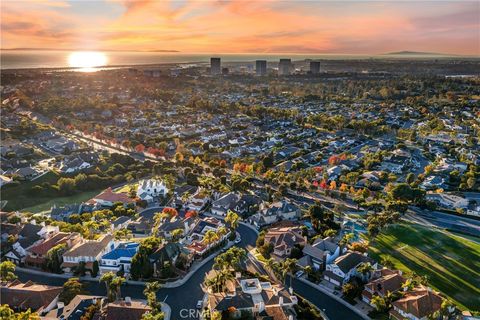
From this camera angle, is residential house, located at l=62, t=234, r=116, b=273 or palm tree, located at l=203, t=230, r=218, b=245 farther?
palm tree, located at l=203, t=230, r=218, b=245

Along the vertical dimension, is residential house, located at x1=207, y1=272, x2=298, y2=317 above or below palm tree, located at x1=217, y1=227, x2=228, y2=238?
below

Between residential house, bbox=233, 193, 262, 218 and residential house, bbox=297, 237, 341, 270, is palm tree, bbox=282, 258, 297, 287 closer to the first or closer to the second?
residential house, bbox=297, 237, 341, 270

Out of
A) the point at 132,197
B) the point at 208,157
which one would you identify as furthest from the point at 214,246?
the point at 208,157

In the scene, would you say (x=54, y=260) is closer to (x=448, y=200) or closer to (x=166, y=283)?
(x=166, y=283)

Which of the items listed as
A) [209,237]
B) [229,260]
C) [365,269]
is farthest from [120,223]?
[365,269]

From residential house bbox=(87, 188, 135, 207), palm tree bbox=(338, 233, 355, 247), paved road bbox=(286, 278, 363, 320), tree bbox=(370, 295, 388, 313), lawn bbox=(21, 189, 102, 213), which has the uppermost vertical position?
residential house bbox=(87, 188, 135, 207)

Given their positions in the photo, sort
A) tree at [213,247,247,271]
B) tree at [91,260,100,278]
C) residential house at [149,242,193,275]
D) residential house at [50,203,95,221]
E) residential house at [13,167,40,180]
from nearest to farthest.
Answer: tree at [213,247,247,271]
tree at [91,260,100,278]
residential house at [149,242,193,275]
residential house at [50,203,95,221]
residential house at [13,167,40,180]

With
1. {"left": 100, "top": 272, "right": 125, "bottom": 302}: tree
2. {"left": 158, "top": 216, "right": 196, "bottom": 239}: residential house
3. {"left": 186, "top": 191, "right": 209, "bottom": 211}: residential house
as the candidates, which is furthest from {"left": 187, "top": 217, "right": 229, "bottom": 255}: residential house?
{"left": 100, "top": 272, "right": 125, "bottom": 302}: tree
